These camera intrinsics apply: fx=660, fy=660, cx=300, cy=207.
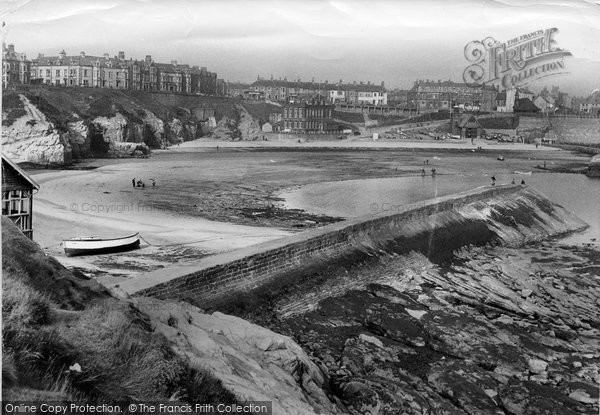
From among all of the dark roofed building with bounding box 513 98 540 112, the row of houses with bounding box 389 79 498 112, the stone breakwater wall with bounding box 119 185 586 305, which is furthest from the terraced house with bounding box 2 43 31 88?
the dark roofed building with bounding box 513 98 540 112

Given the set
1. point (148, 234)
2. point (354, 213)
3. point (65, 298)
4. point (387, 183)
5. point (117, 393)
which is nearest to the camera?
point (117, 393)

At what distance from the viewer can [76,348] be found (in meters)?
3.44

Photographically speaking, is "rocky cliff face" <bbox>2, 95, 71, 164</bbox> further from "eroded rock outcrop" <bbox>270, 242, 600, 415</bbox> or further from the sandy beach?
"eroded rock outcrop" <bbox>270, 242, 600, 415</bbox>

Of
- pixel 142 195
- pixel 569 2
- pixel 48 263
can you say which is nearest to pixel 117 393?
pixel 48 263

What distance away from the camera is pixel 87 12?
545 centimetres

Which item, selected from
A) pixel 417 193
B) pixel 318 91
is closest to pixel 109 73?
pixel 318 91

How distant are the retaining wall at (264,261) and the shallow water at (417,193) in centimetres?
23

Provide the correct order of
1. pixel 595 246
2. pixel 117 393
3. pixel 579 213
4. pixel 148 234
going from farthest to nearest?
1. pixel 579 213
2. pixel 595 246
3. pixel 148 234
4. pixel 117 393

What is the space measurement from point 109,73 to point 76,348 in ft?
13.1

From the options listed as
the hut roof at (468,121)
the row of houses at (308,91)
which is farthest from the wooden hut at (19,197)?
the hut roof at (468,121)

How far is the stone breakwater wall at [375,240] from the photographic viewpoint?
607cm

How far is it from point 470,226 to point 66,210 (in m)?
7.37

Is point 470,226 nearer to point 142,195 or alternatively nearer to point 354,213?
point 354,213

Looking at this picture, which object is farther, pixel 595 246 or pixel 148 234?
pixel 595 246
